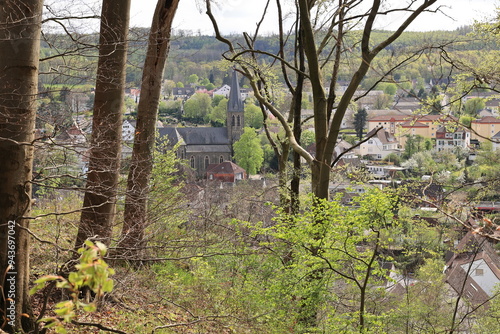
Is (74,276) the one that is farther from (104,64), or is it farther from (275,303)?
(275,303)

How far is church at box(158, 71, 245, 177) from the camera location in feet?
236

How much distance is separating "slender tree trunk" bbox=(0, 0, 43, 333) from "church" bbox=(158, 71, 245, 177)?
216ft

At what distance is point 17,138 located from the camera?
3432 millimetres

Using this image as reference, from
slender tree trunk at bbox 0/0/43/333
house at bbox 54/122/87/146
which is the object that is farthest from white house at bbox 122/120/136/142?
slender tree trunk at bbox 0/0/43/333

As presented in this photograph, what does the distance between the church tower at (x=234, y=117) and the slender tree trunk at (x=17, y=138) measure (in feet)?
236

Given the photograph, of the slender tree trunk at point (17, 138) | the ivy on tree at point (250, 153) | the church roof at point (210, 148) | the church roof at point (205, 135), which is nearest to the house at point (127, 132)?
the slender tree trunk at point (17, 138)

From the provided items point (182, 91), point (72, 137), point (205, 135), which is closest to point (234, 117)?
point (205, 135)

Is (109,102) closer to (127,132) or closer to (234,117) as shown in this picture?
(127,132)

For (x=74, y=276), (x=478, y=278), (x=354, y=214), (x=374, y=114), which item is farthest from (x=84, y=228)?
(x=374, y=114)

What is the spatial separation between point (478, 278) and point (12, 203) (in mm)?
19856

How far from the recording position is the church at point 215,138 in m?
72.0

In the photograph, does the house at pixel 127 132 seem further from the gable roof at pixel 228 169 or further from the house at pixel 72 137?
the gable roof at pixel 228 169

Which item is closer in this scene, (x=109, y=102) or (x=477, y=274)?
(x=109, y=102)

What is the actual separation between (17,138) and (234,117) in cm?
7279
